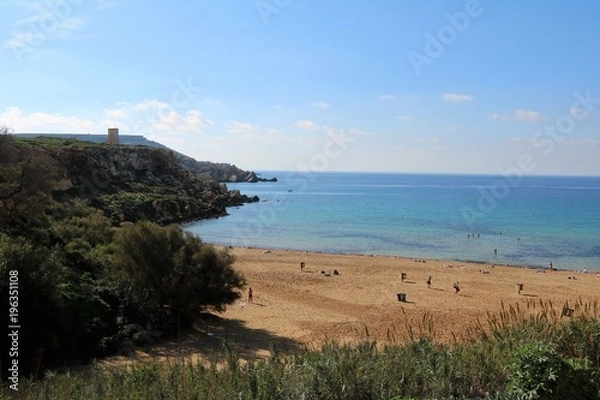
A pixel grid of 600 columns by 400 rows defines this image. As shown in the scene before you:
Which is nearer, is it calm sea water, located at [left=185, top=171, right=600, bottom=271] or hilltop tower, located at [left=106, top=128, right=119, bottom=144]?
calm sea water, located at [left=185, top=171, right=600, bottom=271]

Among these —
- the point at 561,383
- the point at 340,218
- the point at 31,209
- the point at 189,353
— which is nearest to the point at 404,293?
the point at 189,353

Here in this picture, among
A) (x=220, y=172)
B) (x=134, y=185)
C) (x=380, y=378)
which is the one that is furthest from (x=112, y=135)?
(x=380, y=378)

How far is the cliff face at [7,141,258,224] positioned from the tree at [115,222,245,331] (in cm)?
3042

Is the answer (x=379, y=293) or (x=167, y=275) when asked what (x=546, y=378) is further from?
(x=379, y=293)

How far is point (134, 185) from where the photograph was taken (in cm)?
6650

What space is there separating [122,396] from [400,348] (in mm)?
4865

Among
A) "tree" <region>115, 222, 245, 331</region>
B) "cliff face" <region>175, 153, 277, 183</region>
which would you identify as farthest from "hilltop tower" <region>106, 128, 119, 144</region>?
"tree" <region>115, 222, 245, 331</region>

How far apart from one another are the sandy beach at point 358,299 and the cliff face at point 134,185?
20562 mm

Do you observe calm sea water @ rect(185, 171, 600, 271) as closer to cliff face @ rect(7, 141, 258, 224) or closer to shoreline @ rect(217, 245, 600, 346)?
cliff face @ rect(7, 141, 258, 224)

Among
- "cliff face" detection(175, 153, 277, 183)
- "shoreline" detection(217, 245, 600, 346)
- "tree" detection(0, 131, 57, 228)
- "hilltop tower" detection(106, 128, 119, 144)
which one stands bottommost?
"shoreline" detection(217, 245, 600, 346)

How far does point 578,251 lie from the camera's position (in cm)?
4422

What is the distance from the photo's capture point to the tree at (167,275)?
16.1 m

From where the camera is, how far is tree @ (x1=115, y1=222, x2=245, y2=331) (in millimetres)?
16078

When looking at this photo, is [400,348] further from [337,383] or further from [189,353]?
Result: [189,353]
